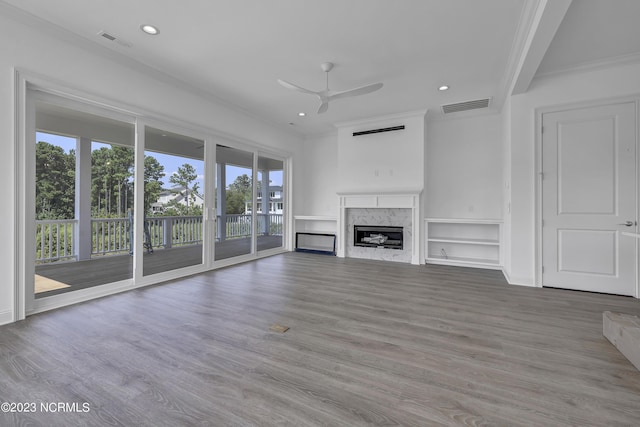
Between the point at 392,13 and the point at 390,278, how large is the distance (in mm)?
3482

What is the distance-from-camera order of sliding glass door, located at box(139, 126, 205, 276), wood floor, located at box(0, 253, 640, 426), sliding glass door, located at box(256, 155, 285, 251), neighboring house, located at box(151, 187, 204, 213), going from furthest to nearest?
sliding glass door, located at box(256, 155, 285, 251) → neighboring house, located at box(151, 187, 204, 213) → sliding glass door, located at box(139, 126, 205, 276) → wood floor, located at box(0, 253, 640, 426)

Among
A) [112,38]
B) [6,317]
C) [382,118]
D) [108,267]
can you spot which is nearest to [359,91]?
[382,118]

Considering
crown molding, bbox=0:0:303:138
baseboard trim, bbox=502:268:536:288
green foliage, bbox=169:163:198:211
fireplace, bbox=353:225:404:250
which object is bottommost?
baseboard trim, bbox=502:268:536:288

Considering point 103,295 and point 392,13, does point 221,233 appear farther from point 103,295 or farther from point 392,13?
point 392,13

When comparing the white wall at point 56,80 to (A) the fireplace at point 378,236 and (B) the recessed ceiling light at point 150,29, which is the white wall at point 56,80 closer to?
(B) the recessed ceiling light at point 150,29

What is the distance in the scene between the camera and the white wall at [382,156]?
18.4ft

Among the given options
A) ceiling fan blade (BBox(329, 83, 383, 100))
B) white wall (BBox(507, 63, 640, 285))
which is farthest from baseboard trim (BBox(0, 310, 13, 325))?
white wall (BBox(507, 63, 640, 285))

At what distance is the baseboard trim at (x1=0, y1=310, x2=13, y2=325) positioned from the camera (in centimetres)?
261

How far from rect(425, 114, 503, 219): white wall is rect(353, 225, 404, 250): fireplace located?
84 centimetres

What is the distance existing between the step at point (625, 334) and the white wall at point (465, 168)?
3372 mm

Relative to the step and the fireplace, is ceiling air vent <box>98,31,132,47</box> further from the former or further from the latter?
the step

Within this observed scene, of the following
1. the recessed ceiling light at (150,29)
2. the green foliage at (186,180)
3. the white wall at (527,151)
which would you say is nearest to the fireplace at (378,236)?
the white wall at (527,151)

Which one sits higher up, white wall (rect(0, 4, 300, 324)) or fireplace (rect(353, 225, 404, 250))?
white wall (rect(0, 4, 300, 324))

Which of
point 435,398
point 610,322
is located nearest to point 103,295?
point 435,398
